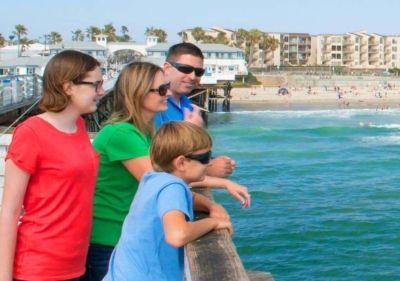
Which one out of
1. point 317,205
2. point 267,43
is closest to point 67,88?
point 317,205

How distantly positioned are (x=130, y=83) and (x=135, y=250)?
106 centimetres

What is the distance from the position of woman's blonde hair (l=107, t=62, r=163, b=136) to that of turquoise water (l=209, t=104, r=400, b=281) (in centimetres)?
931

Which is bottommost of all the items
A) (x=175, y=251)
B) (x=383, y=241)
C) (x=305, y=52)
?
(x=383, y=241)

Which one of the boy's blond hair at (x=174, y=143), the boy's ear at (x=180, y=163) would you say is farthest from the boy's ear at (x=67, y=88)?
the boy's ear at (x=180, y=163)

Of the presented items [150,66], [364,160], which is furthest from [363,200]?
[150,66]

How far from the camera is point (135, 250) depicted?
2191mm

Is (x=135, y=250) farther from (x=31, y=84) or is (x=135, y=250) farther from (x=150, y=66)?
(x=31, y=84)

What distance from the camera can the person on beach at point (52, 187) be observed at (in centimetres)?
247

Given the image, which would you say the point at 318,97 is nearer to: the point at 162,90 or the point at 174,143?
the point at 162,90

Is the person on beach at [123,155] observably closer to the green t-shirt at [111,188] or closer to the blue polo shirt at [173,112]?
the green t-shirt at [111,188]

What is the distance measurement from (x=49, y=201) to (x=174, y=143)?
638 millimetres

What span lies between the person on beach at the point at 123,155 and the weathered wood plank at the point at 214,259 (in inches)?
21.2

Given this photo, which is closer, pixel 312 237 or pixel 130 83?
pixel 130 83

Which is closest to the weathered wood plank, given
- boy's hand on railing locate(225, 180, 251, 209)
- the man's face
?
boy's hand on railing locate(225, 180, 251, 209)
